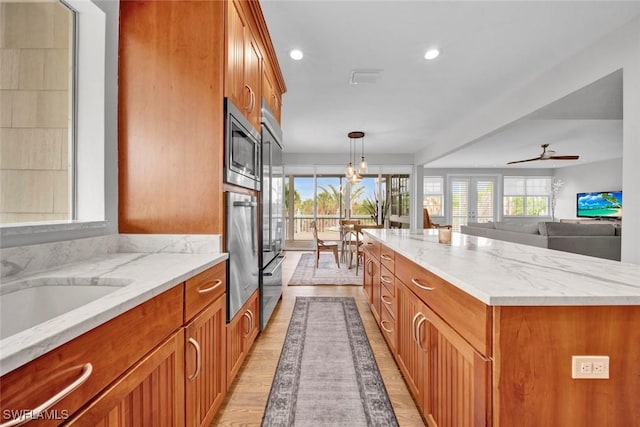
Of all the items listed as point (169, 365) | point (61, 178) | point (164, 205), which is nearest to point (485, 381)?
point (169, 365)

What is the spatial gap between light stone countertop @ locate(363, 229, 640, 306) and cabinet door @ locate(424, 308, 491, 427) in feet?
0.70

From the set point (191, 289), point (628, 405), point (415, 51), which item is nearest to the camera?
point (628, 405)

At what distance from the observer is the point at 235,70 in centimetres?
164

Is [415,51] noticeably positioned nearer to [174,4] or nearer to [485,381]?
[174,4]

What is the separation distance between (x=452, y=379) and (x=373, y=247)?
162 cm

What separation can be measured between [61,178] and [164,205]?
49 centimetres

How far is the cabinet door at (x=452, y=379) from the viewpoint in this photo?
88 centimetres

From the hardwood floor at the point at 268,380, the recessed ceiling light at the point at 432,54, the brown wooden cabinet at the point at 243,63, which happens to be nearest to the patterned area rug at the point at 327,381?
the hardwood floor at the point at 268,380

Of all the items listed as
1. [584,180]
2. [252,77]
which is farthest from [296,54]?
[584,180]

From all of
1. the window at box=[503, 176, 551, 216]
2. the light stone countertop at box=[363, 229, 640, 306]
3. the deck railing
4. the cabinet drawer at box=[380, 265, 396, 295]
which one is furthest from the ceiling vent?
the window at box=[503, 176, 551, 216]

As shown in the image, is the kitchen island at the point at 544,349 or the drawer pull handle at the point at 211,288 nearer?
the kitchen island at the point at 544,349

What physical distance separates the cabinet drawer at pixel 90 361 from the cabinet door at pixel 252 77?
1401mm

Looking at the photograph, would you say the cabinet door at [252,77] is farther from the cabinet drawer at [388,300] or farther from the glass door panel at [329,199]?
the glass door panel at [329,199]

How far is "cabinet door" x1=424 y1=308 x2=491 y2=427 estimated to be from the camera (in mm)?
875
